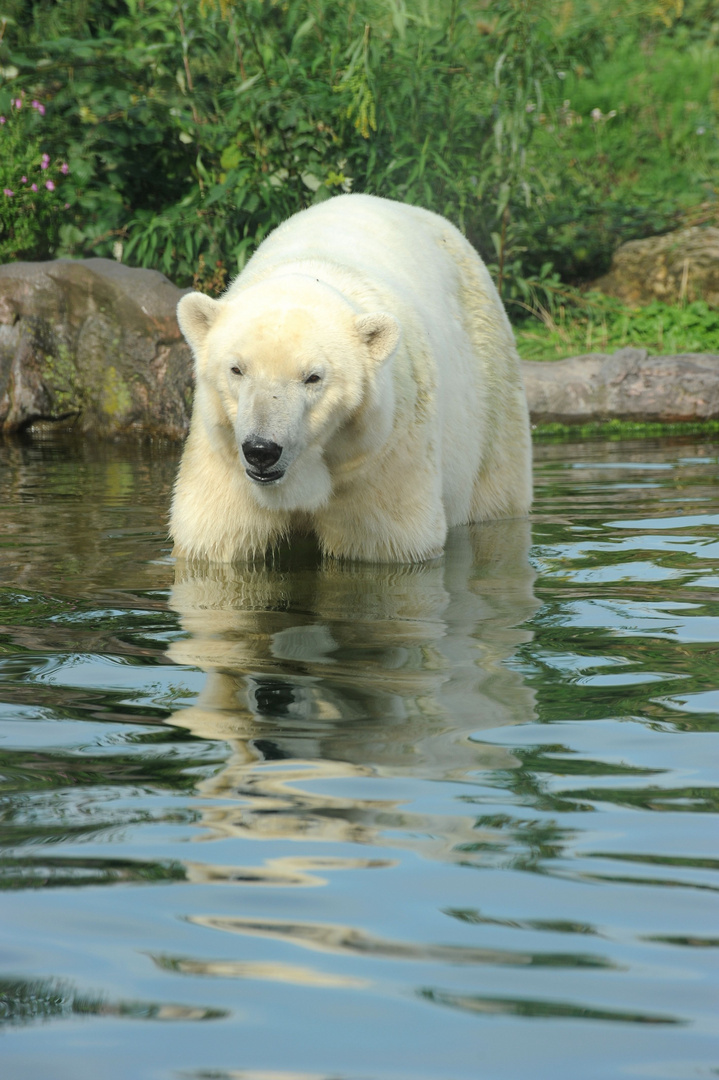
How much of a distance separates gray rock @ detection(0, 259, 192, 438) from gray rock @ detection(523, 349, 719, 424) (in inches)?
91.2

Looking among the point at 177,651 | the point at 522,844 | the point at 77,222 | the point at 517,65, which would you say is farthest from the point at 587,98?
the point at 522,844

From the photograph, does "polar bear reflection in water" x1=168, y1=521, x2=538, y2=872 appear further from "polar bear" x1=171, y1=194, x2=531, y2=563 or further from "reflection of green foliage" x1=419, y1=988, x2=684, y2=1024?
"reflection of green foliage" x1=419, y1=988, x2=684, y2=1024

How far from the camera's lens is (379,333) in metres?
3.61

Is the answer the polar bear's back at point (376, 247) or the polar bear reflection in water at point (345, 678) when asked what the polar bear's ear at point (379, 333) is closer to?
Result: the polar bear's back at point (376, 247)

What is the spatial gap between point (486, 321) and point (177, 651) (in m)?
2.64

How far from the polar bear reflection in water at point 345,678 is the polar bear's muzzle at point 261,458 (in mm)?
361

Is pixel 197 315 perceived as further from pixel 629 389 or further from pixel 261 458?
pixel 629 389

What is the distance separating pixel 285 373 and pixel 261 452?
0.26m

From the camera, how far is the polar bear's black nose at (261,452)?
3264mm

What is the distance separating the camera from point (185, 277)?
9.25 metres

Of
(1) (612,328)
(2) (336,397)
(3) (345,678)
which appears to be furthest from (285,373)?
(1) (612,328)

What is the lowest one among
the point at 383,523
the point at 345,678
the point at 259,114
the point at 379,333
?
the point at 345,678

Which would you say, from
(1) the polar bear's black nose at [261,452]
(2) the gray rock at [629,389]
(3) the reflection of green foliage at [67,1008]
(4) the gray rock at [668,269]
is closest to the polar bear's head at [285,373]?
(1) the polar bear's black nose at [261,452]

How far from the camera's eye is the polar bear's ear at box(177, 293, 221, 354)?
3.68 metres
